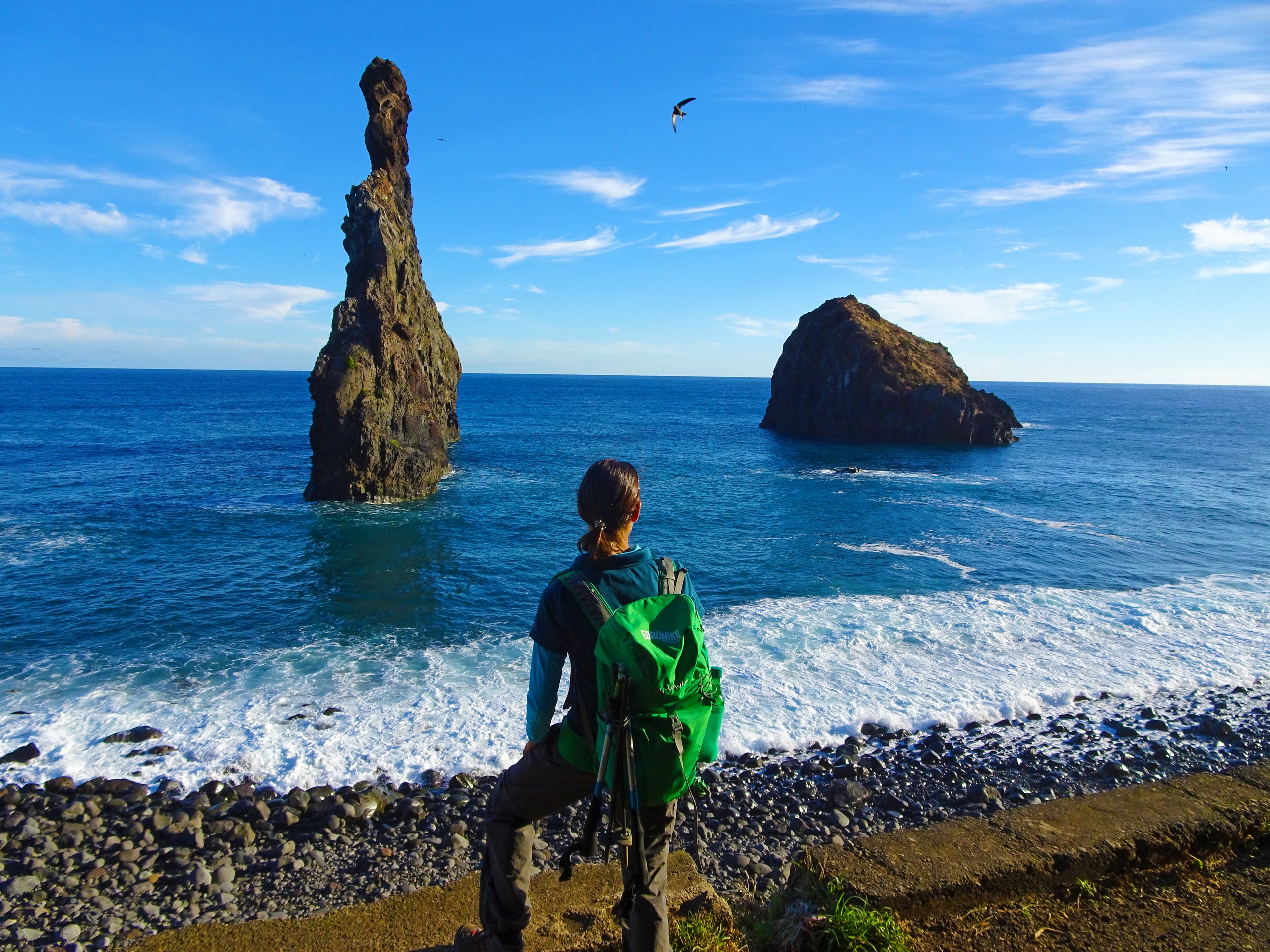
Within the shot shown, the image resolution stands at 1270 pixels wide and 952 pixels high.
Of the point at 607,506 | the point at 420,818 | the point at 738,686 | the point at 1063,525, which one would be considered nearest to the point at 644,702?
the point at 607,506

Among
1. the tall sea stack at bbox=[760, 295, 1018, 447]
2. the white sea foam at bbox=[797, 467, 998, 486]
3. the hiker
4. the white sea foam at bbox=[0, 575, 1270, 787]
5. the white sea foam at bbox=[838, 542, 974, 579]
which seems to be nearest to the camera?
the hiker

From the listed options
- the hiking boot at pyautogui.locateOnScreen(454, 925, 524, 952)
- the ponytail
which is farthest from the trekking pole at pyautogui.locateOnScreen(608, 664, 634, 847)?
the hiking boot at pyautogui.locateOnScreen(454, 925, 524, 952)

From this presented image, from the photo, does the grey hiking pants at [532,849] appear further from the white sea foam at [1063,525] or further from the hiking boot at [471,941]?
the white sea foam at [1063,525]

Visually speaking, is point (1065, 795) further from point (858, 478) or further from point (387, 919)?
point (858, 478)

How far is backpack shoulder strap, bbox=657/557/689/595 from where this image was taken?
357 centimetres

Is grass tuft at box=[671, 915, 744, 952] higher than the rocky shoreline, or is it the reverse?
grass tuft at box=[671, 915, 744, 952]

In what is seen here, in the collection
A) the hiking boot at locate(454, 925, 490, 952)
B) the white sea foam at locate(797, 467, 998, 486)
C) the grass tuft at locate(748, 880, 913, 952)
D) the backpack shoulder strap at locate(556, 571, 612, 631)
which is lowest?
the white sea foam at locate(797, 467, 998, 486)

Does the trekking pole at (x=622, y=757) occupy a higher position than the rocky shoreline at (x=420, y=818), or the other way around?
the trekking pole at (x=622, y=757)

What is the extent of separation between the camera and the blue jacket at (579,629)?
346 centimetres

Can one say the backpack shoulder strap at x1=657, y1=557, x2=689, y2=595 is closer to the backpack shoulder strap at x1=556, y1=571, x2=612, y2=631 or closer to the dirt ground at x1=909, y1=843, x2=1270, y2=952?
the backpack shoulder strap at x1=556, y1=571, x2=612, y2=631

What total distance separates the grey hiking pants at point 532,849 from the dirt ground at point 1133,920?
190cm

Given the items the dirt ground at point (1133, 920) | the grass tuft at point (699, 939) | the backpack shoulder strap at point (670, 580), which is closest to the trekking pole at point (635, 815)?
the backpack shoulder strap at point (670, 580)

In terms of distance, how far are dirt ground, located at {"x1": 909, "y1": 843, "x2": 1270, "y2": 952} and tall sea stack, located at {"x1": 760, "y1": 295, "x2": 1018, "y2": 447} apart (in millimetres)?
65126

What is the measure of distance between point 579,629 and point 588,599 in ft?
0.57
